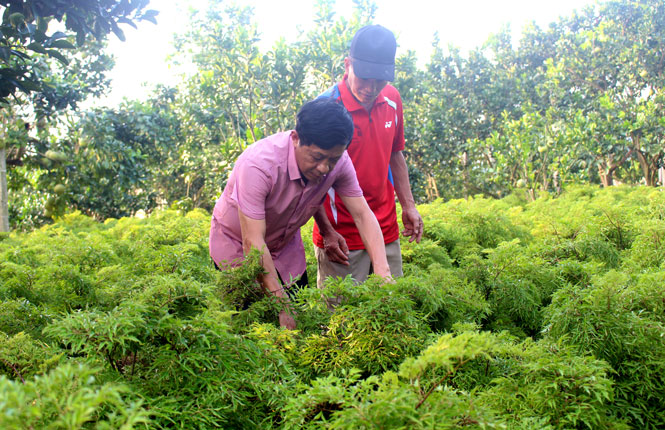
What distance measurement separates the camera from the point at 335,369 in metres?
1.90

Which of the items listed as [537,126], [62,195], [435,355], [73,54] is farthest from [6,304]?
[537,126]

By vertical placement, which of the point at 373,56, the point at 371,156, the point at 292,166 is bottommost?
the point at 371,156

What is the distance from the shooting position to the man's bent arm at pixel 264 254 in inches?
92.3

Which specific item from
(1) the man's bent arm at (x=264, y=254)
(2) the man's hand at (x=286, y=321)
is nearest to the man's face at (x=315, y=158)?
(1) the man's bent arm at (x=264, y=254)

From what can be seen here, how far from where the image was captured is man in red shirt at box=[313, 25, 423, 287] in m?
2.94

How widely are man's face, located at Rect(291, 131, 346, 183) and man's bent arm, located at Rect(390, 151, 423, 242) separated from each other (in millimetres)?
1030

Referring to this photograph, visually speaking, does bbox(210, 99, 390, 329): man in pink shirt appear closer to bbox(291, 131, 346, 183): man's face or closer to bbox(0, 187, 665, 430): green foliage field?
bbox(291, 131, 346, 183): man's face

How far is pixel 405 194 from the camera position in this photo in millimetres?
3477

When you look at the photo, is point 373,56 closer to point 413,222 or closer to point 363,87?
point 363,87

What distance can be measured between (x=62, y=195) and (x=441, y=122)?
1006 cm

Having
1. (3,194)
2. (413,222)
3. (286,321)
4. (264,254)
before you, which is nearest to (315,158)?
(264,254)

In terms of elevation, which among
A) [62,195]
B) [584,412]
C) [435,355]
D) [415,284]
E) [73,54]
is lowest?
[62,195]

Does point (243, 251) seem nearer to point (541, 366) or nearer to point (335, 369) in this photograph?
point (335, 369)

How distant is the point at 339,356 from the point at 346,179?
98 cm
